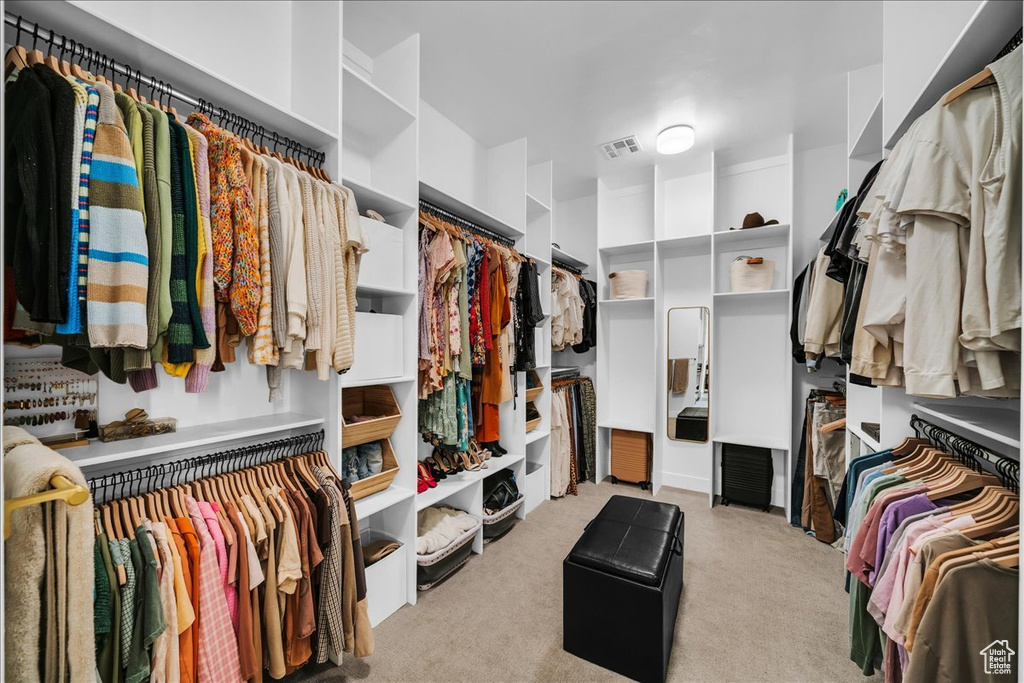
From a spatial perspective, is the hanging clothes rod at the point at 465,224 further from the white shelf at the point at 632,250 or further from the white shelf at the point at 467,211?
the white shelf at the point at 632,250

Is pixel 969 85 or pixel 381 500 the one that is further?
pixel 381 500

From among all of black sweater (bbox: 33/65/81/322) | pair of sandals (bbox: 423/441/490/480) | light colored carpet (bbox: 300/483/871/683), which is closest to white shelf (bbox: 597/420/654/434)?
light colored carpet (bbox: 300/483/871/683)

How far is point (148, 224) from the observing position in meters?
1.14

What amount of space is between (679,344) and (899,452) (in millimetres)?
2161

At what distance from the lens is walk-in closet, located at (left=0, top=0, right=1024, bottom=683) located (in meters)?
1.01

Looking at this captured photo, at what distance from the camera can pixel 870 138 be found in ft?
6.89

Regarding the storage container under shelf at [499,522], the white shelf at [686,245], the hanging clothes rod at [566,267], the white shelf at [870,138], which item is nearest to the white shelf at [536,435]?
the storage container under shelf at [499,522]

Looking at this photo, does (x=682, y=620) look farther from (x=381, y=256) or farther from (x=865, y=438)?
(x=381, y=256)

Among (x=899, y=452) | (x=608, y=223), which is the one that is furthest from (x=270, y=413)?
(x=608, y=223)

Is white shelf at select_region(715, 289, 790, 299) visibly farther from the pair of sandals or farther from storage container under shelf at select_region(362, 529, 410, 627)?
storage container under shelf at select_region(362, 529, 410, 627)

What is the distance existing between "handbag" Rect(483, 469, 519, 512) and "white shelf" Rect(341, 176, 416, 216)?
1.79 meters

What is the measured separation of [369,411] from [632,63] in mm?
2340

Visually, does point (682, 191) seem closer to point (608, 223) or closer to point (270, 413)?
point (608, 223)
